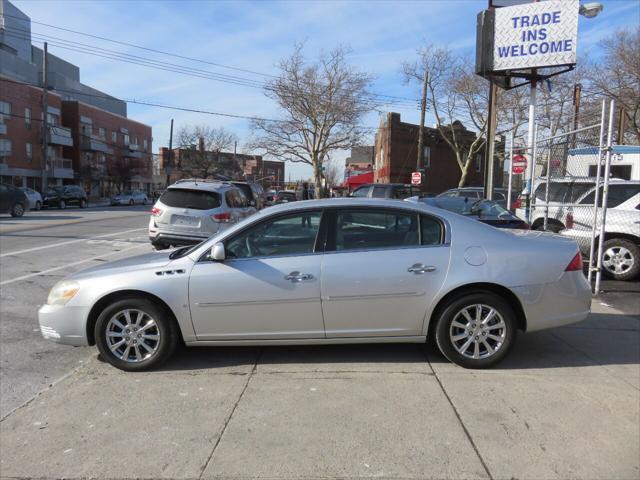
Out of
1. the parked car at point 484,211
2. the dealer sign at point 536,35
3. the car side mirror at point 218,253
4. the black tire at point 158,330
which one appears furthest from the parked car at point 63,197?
the car side mirror at point 218,253

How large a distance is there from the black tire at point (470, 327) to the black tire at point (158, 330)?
2.35m

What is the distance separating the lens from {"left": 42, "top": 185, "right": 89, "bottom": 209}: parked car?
36375 millimetres

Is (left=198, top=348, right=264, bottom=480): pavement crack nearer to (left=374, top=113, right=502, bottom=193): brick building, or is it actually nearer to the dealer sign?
the dealer sign

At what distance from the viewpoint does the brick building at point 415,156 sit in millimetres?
43312

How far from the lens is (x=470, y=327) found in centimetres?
451

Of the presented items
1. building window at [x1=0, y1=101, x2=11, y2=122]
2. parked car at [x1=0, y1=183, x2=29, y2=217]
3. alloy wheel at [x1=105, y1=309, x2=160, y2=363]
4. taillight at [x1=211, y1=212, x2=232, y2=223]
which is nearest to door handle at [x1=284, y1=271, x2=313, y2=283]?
alloy wheel at [x1=105, y1=309, x2=160, y2=363]

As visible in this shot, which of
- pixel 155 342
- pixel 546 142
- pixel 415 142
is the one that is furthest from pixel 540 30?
pixel 415 142

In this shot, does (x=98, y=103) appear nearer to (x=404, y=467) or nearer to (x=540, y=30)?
(x=540, y=30)

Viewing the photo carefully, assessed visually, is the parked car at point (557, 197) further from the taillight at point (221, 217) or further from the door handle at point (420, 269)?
the taillight at point (221, 217)

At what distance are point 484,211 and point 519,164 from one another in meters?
3.07

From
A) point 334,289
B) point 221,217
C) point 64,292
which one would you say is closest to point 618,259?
point 334,289

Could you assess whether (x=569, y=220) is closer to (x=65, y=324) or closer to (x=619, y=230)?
(x=619, y=230)

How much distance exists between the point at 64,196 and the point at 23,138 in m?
15.9

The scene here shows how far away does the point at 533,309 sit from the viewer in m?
4.55
